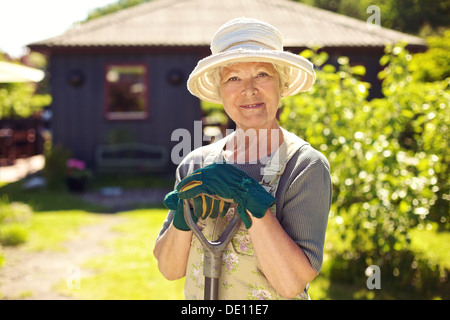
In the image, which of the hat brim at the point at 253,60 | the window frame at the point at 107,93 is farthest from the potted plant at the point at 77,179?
the hat brim at the point at 253,60

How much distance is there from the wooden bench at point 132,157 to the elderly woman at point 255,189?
1009cm

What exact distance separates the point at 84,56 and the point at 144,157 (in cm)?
352

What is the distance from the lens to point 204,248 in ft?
5.62

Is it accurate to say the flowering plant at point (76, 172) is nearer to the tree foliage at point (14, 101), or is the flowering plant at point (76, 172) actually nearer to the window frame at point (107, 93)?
the window frame at point (107, 93)

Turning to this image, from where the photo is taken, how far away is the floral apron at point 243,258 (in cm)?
171

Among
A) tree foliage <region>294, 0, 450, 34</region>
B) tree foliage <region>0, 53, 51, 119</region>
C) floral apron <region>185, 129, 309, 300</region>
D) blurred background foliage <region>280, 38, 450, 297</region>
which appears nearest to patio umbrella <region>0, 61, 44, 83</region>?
blurred background foliage <region>280, 38, 450, 297</region>

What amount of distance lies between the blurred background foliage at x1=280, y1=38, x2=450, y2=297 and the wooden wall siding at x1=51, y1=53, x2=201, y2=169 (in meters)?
7.65

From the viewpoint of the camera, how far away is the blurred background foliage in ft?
13.4

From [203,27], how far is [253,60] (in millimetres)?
11175

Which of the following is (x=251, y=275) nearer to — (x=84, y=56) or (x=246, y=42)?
(x=246, y=42)

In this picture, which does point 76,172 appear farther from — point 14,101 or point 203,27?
point 14,101

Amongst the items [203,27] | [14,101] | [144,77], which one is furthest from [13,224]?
[14,101]

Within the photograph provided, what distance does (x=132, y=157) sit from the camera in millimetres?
12195
